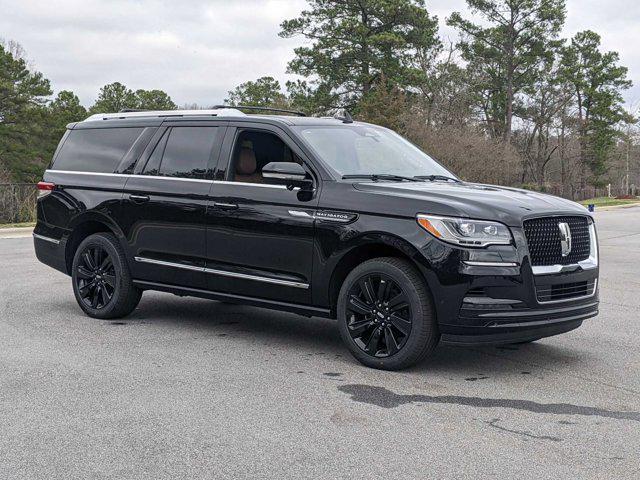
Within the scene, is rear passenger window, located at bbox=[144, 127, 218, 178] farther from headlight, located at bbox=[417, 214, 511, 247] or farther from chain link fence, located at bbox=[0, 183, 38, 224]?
chain link fence, located at bbox=[0, 183, 38, 224]

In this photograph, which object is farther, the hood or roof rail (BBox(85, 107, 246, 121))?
roof rail (BBox(85, 107, 246, 121))


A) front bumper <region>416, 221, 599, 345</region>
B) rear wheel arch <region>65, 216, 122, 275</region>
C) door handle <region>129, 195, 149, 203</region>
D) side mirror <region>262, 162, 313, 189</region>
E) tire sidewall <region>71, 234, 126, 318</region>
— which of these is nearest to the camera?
front bumper <region>416, 221, 599, 345</region>

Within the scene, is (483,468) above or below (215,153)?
below

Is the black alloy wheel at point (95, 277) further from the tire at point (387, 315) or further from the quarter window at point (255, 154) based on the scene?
the tire at point (387, 315)

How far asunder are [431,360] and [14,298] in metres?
5.18

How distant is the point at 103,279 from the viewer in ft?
25.8

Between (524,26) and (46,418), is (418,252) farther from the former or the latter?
(524,26)

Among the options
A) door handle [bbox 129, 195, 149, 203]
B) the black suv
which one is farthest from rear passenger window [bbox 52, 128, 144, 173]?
door handle [bbox 129, 195, 149, 203]

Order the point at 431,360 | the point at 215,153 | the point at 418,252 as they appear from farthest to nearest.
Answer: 1. the point at 215,153
2. the point at 431,360
3. the point at 418,252

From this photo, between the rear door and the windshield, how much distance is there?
960mm

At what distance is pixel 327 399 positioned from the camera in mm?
5184

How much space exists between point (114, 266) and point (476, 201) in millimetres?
3666

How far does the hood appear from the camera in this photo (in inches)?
220

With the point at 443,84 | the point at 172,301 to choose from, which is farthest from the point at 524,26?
the point at 172,301
